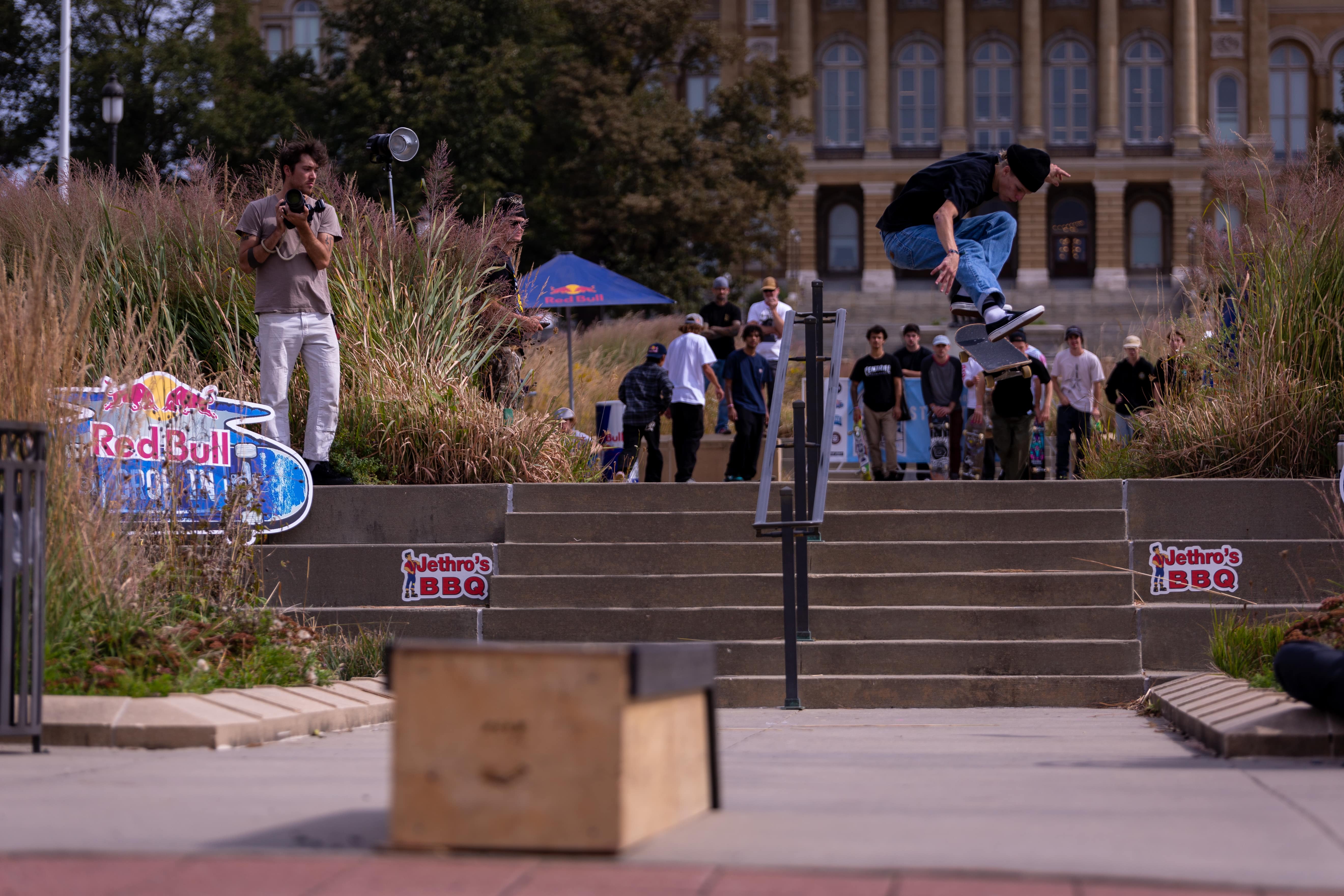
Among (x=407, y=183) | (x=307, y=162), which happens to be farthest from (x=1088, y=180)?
(x=307, y=162)

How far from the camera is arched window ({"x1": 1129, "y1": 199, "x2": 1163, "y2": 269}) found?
6091 centimetres

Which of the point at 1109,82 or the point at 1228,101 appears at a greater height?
the point at 1109,82

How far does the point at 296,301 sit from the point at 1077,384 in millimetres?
8376

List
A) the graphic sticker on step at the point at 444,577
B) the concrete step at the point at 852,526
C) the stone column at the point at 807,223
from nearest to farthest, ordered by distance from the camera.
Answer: the graphic sticker on step at the point at 444,577 → the concrete step at the point at 852,526 → the stone column at the point at 807,223

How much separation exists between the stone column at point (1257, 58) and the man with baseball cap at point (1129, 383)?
1982 inches

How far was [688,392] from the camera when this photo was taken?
14.0 m

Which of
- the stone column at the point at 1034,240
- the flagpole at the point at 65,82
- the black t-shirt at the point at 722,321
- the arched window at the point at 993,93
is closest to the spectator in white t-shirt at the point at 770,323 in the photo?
the black t-shirt at the point at 722,321

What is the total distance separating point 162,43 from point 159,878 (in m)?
42.4

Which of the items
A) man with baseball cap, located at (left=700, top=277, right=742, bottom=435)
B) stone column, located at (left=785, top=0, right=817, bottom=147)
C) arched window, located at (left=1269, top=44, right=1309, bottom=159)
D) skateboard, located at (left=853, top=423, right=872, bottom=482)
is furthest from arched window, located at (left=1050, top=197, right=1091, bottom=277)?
man with baseball cap, located at (left=700, top=277, right=742, bottom=435)

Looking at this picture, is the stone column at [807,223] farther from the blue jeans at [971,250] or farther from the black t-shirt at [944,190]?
the black t-shirt at [944,190]

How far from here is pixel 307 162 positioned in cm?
914

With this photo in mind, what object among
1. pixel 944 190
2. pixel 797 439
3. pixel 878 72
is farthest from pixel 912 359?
pixel 878 72

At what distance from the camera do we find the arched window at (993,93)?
61156mm

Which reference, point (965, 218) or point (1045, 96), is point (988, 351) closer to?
point (965, 218)
